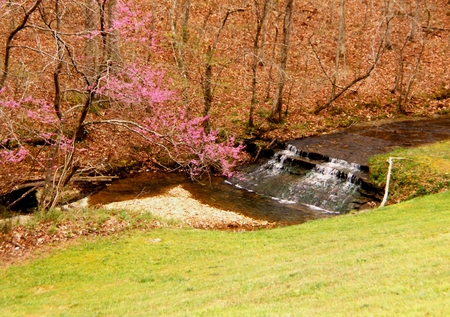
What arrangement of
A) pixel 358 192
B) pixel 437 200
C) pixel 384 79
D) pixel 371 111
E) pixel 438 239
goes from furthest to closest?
pixel 384 79 < pixel 371 111 < pixel 358 192 < pixel 437 200 < pixel 438 239

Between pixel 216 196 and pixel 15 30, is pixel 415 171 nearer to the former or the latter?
pixel 216 196

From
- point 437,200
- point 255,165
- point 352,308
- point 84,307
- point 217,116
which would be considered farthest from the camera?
point 217,116

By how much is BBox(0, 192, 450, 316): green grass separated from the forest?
3642 mm

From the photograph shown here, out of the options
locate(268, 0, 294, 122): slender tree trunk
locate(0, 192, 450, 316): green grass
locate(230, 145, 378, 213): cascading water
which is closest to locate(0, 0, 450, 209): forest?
locate(268, 0, 294, 122): slender tree trunk

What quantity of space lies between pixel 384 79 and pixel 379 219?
1905 centimetres

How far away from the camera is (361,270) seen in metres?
7.09

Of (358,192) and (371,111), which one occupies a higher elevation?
(371,111)

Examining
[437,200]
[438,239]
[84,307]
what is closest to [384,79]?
[437,200]

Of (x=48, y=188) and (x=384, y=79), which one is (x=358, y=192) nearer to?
(x=48, y=188)

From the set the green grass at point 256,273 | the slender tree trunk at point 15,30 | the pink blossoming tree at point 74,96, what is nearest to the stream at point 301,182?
the pink blossoming tree at point 74,96

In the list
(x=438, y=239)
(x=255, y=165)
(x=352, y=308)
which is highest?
(x=352, y=308)

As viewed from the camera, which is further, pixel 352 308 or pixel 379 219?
pixel 379 219

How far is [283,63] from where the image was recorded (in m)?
22.0

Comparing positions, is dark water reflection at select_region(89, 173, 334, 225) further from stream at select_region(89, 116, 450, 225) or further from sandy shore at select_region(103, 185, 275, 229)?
sandy shore at select_region(103, 185, 275, 229)
